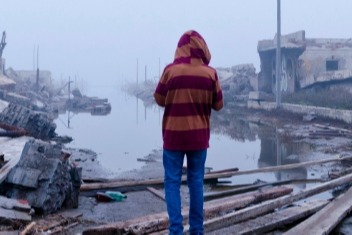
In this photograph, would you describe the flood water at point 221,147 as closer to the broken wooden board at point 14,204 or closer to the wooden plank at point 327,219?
the wooden plank at point 327,219

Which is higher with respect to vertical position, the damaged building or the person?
the damaged building

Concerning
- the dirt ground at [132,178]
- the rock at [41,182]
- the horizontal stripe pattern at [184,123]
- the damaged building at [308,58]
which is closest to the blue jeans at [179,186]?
the horizontal stripe pattern at [184,123]

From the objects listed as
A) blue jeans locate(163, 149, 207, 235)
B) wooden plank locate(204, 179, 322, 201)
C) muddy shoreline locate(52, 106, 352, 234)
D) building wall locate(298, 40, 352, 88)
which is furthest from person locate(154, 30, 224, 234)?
building wall locate(298, 40, 352, 88)

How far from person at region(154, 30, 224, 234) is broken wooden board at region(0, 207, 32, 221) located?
2.19 metres

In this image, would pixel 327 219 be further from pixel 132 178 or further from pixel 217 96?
pixel 132 178

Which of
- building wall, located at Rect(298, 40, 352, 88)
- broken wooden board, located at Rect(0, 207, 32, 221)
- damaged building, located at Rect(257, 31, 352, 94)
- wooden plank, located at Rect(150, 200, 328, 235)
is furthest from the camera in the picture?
Answer: building wall, located at Rect(298, 40, 352, 88)

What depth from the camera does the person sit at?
378cm

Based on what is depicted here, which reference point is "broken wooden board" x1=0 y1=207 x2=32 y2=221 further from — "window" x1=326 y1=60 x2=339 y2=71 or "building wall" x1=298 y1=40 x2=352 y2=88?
"window" x1=326 y1=60 x2=339 y2=71

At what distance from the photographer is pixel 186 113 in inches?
149

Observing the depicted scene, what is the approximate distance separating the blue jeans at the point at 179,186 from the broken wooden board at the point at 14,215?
2163mm

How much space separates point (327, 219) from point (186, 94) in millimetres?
2018

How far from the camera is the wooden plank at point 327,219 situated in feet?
13.8

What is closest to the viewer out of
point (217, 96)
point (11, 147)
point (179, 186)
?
point (179, 186)

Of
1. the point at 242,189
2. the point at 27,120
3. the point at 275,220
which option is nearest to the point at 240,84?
the point at 27,120
